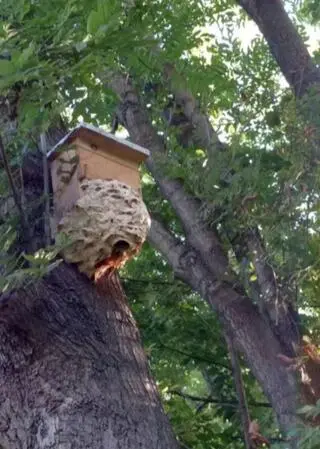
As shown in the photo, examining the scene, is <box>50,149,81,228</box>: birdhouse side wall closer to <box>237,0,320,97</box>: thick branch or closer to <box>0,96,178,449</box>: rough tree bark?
<box>0,96,178,449</box>: rough tree bark

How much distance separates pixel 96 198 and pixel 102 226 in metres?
0.09

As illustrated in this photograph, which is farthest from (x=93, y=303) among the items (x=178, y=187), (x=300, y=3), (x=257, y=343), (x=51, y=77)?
(x=300, y=3)

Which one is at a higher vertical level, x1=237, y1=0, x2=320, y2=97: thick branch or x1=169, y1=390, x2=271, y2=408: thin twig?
x1=237, y1=0, x2=320, y2=97: thick branch

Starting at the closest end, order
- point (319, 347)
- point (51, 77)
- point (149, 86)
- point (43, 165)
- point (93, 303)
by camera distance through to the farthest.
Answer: point (51, 77), point (93, 303), point (43, 165), point (319, 347), point (149, 86)

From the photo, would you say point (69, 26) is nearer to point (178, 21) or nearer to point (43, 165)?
point (43, 165)

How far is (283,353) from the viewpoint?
11.4ft

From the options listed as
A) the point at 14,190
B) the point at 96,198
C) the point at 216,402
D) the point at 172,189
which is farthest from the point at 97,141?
the point at 216,402

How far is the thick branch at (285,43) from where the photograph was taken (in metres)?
4.03

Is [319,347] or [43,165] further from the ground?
[43,165]

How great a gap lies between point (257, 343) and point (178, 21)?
1381 mm

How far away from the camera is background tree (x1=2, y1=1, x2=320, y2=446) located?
3.47 metres

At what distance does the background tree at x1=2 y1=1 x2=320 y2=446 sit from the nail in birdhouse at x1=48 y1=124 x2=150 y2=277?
132mm

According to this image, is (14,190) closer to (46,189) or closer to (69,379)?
(46,189)

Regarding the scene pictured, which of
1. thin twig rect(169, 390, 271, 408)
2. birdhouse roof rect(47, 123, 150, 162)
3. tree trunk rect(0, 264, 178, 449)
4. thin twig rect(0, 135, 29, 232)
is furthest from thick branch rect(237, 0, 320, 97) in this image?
tree trunk rect(0, 264, 178, 449)
